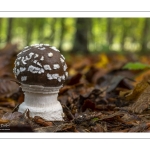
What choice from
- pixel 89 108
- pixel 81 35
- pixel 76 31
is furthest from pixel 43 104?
pixel 76 31

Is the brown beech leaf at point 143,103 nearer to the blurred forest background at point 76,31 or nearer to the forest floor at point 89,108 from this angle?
the forest floor at point 89,108

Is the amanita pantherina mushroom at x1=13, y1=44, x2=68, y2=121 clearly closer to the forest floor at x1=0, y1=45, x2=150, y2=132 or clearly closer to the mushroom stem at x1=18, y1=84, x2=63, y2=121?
the mushroom stem at x1=18, y1=84, x2=63, y2=121

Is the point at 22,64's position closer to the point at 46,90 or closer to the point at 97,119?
the point at 46,90

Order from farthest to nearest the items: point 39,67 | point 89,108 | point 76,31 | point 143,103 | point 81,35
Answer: point 76,31
point 81,35
point 89,108
point 143,103
point 39,67

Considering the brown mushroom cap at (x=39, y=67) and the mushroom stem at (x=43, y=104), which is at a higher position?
the brown mushroom cap at (x=39, y=67)

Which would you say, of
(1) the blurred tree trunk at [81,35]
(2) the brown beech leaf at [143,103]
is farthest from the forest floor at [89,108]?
(1) the blurred tree trunk at [81,35]

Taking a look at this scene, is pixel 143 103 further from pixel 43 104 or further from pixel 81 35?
pixel 81 35

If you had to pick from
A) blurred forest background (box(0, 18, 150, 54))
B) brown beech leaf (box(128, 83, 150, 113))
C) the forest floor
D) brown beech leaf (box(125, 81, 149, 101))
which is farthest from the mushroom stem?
blurred forest background (box(0, 18, 150, 54))
